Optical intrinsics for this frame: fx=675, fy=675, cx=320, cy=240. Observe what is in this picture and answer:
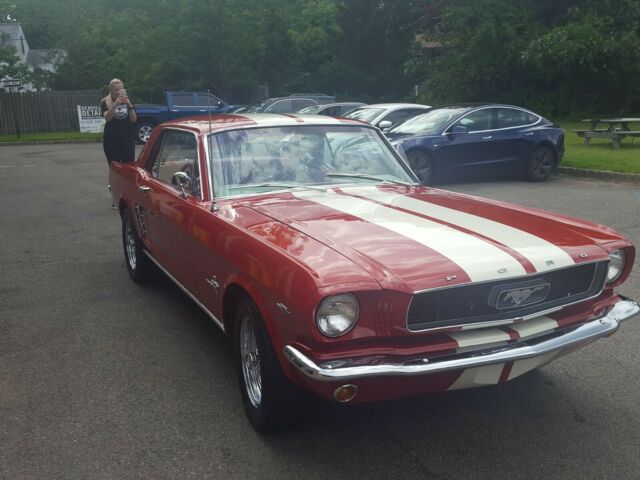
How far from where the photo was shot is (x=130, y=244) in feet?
20.8

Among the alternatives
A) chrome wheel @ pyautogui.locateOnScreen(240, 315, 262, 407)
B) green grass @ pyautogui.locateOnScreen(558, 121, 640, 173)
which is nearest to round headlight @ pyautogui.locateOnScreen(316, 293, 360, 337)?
chrome wheel @ pyautogui.locateOnScreen(240, 315, 262, 407)

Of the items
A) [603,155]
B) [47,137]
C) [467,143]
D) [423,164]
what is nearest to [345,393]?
[423,164]

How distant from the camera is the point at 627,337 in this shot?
464 centimetres

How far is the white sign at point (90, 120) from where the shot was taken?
2947 cm

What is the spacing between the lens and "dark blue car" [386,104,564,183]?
40.0 feet

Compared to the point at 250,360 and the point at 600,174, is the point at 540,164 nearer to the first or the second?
the point at 600,174

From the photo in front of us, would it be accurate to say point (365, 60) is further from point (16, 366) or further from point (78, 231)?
point (16, 366)

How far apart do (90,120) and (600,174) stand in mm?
23161

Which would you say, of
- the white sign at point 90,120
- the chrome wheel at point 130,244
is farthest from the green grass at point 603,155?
the white sign at point 90,120

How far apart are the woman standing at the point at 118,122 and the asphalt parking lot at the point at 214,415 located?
15.3 ft

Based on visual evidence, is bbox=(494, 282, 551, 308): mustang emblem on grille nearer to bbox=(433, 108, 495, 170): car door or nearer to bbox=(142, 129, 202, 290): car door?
bbox=(142, 129, 202, 290): car door

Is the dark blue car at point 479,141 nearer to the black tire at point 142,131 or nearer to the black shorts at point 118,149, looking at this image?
the black shorts at point 118,149

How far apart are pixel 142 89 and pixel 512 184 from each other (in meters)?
29.7

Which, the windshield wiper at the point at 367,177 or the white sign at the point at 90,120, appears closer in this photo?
the windshield wiper at the point at 367,177
